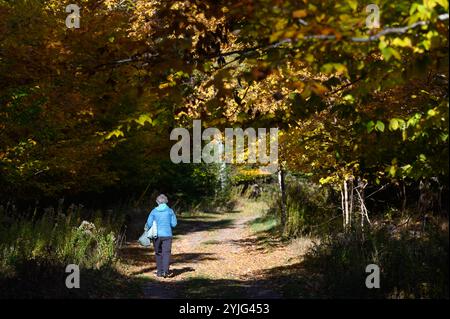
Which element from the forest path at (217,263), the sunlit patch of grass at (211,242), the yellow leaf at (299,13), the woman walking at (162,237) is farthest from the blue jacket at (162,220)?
the yellow leaf at (299,13)

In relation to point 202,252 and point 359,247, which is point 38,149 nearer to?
point 202,252

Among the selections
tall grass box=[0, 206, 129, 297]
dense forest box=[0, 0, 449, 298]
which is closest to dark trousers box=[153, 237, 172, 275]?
dense forest box=[0, 0, 449, 298]

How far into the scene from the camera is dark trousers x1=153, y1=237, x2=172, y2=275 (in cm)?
1207

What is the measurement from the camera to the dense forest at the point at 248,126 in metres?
5.59

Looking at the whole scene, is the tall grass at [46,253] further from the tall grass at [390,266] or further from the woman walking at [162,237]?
the tall grass at [390,266]

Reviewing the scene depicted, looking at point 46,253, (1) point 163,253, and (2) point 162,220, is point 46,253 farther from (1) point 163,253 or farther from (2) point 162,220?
(2) point 162,220

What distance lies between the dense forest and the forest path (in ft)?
0.26

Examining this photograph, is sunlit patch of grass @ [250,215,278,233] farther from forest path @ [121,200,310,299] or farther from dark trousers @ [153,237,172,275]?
dark trousers @ [153,237,172,275]

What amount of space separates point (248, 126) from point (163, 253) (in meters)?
5.54

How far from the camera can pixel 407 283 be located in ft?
25.3

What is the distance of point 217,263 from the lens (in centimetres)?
1409

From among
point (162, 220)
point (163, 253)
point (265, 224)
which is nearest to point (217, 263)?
point (163, 253)
